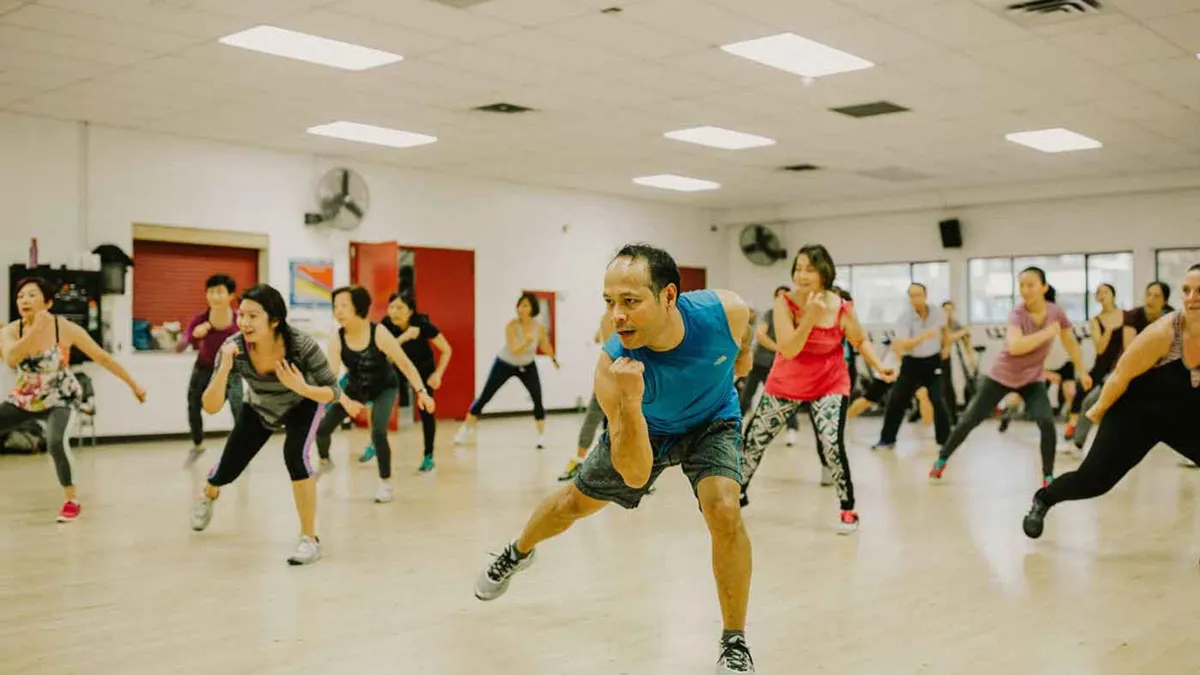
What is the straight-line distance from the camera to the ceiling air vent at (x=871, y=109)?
905cm

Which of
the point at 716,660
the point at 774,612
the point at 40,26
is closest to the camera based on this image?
the point at 716,660

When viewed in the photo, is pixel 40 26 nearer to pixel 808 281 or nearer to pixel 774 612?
pixel 808 281

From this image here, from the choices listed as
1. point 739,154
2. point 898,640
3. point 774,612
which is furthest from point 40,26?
point 739,154

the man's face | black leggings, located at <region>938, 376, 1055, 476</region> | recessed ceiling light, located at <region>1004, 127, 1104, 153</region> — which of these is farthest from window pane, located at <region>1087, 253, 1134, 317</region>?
the man's face

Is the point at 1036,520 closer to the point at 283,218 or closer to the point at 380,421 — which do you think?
the point at 380,421

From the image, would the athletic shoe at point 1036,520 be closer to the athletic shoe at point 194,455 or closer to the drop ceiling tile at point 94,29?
the drop ceiling tile at point 94,29

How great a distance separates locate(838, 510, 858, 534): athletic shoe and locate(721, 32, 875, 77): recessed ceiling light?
3158 mm

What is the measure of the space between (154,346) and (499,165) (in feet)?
13.5

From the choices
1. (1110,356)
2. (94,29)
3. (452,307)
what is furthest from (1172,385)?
(452,307)

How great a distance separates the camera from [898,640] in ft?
11.3

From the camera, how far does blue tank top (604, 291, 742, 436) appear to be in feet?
10.0

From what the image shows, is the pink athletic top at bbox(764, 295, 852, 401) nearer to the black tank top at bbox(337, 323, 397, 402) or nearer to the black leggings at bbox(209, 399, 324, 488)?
the black leggings at bbox(209, 399, 324, 488)

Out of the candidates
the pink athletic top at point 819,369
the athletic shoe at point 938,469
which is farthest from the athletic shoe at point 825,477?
the pink athletic top at point 819,369

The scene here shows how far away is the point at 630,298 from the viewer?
282 centimetres
